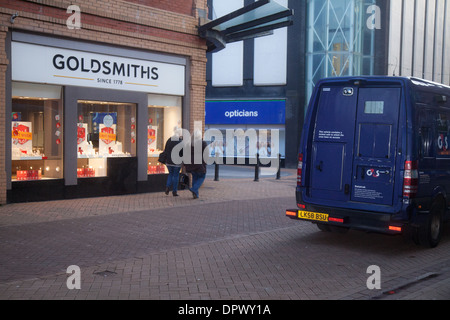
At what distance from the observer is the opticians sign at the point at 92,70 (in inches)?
450

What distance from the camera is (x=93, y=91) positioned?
12.7 meters

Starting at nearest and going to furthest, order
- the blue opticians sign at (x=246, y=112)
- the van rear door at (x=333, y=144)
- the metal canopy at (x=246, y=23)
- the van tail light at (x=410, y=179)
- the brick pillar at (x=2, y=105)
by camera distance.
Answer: the van tail light at (x=410, y=179), the van rear door at (x=333, y=144), the brick pillar at (x=2, y=105), the metal canopy at (x=246, y=23), the blue opticians sign at (x=246, y=112)

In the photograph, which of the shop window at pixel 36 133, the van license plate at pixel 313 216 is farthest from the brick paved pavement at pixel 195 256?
the shop window at pixel 36 133

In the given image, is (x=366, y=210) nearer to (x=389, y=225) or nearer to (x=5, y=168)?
(x=389, y=225)

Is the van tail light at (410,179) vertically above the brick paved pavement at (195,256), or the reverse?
the van tail light at (410,179)

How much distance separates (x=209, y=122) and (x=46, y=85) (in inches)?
727

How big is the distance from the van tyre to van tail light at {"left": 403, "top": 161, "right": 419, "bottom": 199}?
654 mm

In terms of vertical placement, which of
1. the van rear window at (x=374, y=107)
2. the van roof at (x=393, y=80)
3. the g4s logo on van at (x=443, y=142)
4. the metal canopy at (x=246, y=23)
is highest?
the metal canopy at (x=246, y=23)

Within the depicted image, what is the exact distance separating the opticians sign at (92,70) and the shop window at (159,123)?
293 millimetres

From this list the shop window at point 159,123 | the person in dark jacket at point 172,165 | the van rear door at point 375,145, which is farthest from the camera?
the shop window at point 159,123

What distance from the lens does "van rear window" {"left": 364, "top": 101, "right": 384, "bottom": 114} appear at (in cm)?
785

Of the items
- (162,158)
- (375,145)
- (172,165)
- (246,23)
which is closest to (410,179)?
(375,145)

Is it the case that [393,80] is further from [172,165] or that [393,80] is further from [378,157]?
[172,165]

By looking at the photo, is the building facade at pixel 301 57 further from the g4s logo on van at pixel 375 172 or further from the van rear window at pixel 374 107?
the g4s logo on van at pixel 375 172
